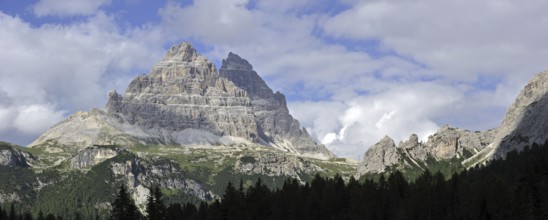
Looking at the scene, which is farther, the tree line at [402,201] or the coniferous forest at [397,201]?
the coniferous forest at [397,201]

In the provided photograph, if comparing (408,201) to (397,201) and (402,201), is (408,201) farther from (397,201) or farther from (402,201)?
(397,201)

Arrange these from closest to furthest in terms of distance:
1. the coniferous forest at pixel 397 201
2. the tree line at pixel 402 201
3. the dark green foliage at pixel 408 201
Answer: the dark green foliage at pixel 408 201 → the tree line at pixel 402 201 → the coniferous forest at pixel 397 201

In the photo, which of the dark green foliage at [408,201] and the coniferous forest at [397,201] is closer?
the dark green foliage at [408,201]

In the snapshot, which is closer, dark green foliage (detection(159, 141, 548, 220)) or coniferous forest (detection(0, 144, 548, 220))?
dark green foliage (detection(159, 141, 548, 220))

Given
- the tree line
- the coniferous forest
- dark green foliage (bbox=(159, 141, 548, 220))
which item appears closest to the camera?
dark green foliage (bbox=(159, 141, 548, 220))

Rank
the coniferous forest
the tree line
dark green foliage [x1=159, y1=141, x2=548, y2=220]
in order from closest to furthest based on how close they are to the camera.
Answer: dark green foliage [x1=159, y1=141, x2=548, y2=220], the tree line, the coniferous forest

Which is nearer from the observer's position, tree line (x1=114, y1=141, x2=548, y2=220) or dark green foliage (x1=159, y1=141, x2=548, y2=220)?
dark green foliage (x1=159, y1=141, x2=548, y2=220)

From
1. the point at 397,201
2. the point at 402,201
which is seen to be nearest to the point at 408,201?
the point at 402,201

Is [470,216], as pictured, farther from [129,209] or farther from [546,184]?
[129,209]

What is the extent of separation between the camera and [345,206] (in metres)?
181

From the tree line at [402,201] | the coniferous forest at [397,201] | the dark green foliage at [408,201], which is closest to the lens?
the dark green foliage at [408,201]

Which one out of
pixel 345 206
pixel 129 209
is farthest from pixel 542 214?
pixel 129 209

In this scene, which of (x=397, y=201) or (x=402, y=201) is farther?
(x=397, y=201)

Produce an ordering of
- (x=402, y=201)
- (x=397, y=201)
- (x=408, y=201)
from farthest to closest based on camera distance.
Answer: (x=397, y=201)
(x=402, y=201)
(x=408, y=201)
